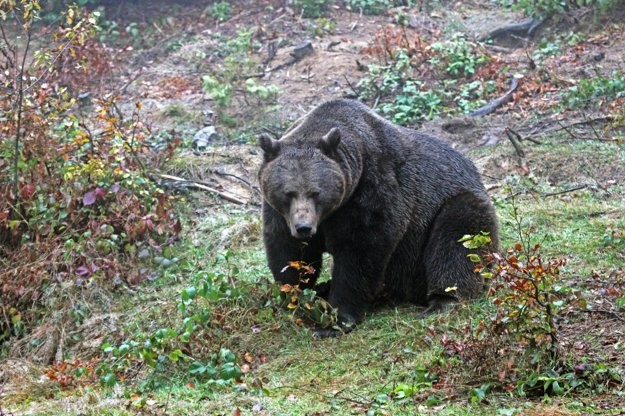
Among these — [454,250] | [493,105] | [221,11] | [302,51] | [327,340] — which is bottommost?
[327,340]

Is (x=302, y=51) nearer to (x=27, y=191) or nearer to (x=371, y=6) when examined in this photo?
(x=371, y=6)

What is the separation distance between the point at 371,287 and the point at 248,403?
7.42ft

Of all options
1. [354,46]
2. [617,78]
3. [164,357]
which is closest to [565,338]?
[164,357]

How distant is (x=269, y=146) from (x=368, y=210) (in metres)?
0.95

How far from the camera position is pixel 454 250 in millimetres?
7598

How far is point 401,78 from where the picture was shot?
14.2 m

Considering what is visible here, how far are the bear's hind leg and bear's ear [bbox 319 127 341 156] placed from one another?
132cm

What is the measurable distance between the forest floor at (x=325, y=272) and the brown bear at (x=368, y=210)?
29 centimetres

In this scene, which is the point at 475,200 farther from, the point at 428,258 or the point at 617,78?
the point at 617,78

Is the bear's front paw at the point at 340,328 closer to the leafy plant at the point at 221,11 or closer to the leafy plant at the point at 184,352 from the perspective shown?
the leafy plant at the point at 184,352

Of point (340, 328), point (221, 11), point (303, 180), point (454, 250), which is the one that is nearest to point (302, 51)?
point (221, 11)

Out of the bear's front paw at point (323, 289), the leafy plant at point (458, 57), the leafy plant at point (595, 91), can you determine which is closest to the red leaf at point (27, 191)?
the bear's front paw at point (323, 289)

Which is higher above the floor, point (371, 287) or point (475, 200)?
point (475, 200)

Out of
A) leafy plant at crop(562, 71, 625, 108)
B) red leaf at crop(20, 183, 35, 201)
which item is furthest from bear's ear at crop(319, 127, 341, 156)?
leafy plant at crop(562, 71, 625, 108)
